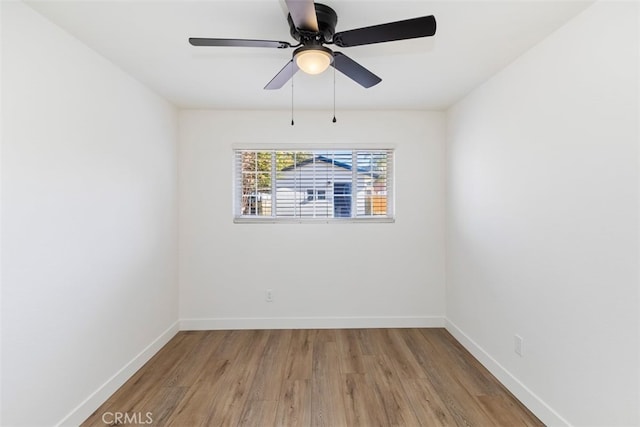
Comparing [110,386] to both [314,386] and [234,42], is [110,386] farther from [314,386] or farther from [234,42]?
[234,42]

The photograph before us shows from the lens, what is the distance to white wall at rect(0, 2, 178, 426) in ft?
5.11

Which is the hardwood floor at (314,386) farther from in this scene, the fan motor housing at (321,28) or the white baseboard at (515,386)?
the fan motor housing at (321,28)

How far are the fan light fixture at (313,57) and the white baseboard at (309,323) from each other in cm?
264

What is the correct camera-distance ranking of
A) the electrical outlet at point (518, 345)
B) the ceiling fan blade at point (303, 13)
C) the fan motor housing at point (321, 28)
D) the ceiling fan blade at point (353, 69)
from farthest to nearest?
the electrical outlet at point (518, 345) → the ceiling fan blade at point (353, 69) → the fan motor housing at point (321, 28) → the ceiling fan blade at point (303, 13)

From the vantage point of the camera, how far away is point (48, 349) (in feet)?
5.71

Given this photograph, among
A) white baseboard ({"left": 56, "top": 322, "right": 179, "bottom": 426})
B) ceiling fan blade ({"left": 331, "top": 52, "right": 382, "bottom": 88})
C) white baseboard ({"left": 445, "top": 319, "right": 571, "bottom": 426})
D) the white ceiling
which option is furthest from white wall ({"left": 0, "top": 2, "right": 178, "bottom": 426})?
white baseboard ({"left": 445, "top": 319, "right": 571, "bottom": 426})

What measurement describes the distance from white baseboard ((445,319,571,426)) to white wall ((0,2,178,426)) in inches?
114

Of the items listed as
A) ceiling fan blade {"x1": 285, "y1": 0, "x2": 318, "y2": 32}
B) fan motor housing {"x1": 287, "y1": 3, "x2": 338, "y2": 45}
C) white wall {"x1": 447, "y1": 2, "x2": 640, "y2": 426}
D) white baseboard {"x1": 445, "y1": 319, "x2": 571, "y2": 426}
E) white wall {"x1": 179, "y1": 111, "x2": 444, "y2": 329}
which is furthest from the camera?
white wall {"x1": 179, "y1": 111, "x2": 444, "y2": 329}

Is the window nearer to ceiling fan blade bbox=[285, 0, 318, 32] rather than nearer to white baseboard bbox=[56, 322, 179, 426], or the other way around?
white baseboard bbox=[56, 322, 179, 426]

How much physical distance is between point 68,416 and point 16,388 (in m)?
0.44

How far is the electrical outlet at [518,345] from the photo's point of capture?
2.17 metres

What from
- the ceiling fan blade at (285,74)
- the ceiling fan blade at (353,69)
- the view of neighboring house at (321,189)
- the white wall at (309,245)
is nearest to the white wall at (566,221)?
the white wall at (309,245)

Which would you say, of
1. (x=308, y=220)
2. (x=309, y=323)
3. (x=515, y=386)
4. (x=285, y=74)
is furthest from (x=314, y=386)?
(x=285, y=74)

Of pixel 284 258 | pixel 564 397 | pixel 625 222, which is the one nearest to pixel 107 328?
pixel 284 258
